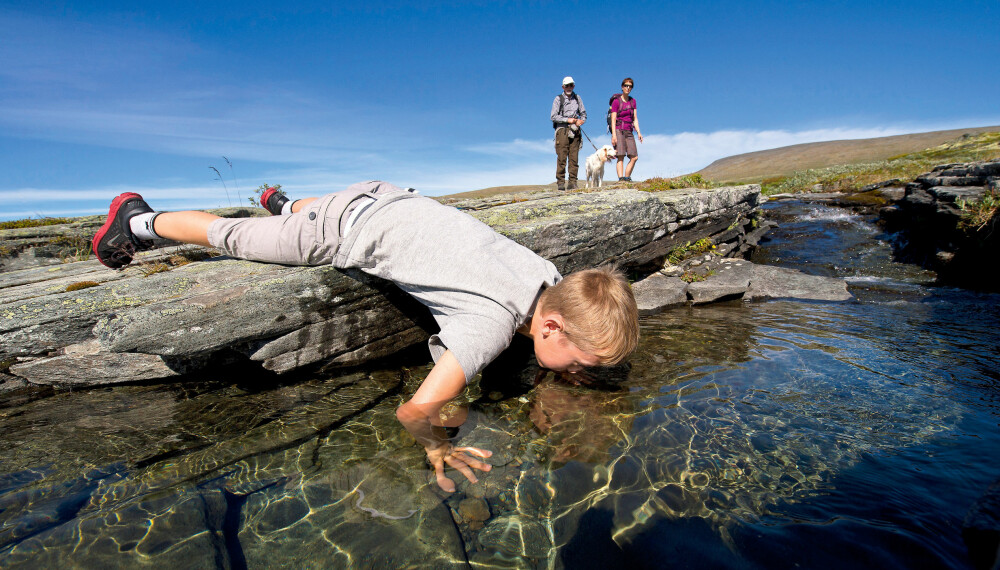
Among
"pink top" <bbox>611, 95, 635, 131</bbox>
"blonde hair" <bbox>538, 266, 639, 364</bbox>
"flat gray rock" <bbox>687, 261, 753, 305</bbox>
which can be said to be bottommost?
"flat gray rock" <bbox>687, 261, 753, 305</bbox>

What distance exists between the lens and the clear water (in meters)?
2.41

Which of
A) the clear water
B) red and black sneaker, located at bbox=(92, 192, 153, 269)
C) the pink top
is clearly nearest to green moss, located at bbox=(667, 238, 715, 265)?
the clear water

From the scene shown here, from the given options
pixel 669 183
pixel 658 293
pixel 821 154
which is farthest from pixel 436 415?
pixel 821 154

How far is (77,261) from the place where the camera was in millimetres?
5883

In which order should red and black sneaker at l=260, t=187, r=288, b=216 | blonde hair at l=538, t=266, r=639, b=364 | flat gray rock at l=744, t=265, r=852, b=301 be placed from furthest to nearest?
flat gray rock at l=744, t=265, r=852, b=301 → red and black sneaker at l=260, t=187, r=288, b=216 → blonde hair at l=538, t=266, r=639, b=364

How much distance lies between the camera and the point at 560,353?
3463 millimetres

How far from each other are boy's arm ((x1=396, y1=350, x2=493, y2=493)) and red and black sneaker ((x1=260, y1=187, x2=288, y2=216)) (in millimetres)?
3702

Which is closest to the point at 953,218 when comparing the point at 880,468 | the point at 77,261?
the point at 880,468

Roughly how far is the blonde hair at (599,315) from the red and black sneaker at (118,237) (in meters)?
4.40

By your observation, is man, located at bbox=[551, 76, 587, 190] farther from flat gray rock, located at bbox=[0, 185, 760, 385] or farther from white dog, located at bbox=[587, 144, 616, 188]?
flat gray rock, located at bbox=[0, 185, 760, 385]

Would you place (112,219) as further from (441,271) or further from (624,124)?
(624,124)

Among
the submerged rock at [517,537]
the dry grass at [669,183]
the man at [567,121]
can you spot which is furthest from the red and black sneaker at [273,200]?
the man at [567,121]

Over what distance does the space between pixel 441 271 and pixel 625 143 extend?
12.8 meters

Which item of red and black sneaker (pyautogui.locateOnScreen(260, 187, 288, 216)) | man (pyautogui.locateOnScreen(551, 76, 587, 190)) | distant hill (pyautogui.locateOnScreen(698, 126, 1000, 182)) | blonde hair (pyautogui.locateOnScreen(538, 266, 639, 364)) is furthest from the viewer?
distant hill (pyautogui.locateOnScreen(698, 126, 1000, 182))
